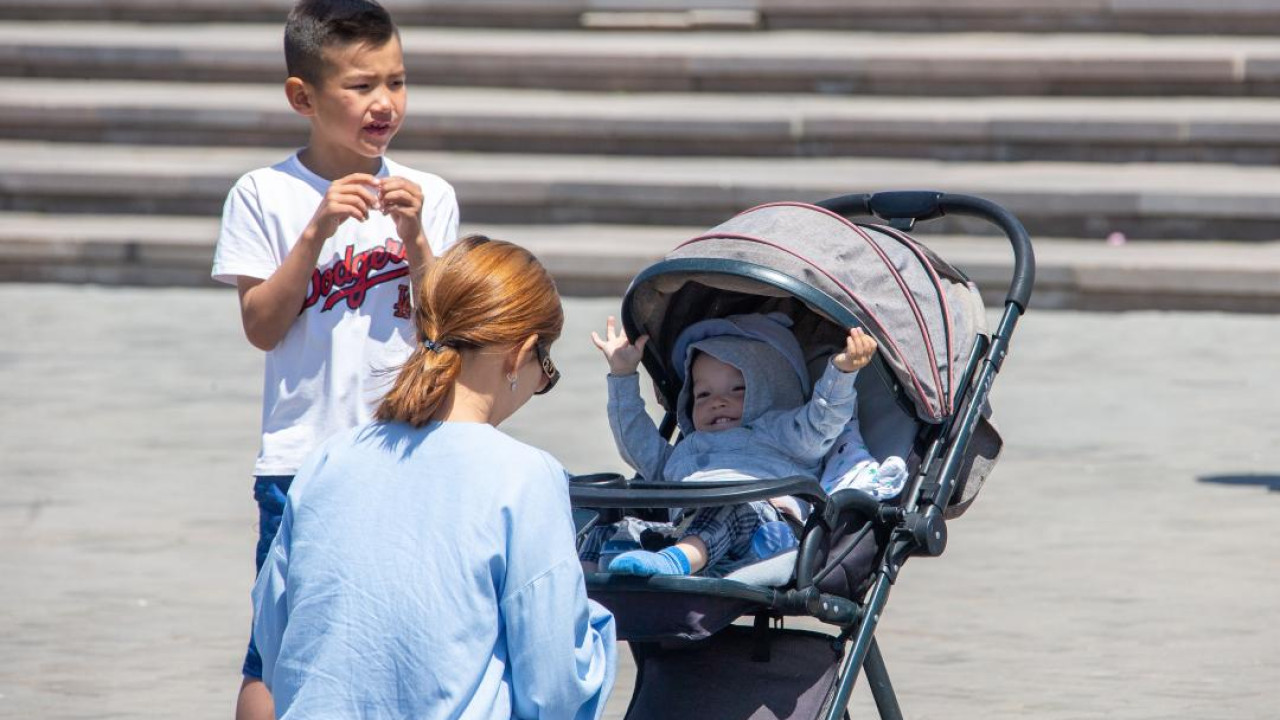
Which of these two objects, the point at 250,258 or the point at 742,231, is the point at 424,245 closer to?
the point at 250,258

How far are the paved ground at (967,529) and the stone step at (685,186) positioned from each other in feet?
4.56

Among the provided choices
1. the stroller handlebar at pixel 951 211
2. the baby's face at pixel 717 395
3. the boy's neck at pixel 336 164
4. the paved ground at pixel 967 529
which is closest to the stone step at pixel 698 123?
the paved ground at pixel 967 529

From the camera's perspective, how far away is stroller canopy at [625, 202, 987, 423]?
423 cm

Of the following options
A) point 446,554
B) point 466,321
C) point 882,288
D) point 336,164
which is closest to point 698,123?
point 882,288

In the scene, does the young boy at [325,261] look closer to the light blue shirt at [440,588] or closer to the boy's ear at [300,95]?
the boy's ear at [300,95]

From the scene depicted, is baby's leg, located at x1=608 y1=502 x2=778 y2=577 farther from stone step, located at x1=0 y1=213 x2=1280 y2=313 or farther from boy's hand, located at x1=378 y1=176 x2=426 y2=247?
stone step, located at x1=0 y1=213 x2=1280 y2=313

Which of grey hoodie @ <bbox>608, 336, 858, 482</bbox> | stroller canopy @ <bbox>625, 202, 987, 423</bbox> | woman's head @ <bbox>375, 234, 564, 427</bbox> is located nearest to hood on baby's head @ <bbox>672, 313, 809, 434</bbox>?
grey hoodie @ <bbox>608, 336, 858, 482</bbox>

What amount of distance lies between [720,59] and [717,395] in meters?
9.78

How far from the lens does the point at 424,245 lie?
4035 millimetres

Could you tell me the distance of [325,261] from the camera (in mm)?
4152

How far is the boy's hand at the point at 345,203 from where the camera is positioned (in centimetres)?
391

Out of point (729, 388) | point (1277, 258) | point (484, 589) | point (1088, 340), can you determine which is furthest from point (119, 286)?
point (484, 589)

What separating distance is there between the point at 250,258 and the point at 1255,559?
12.3 ft

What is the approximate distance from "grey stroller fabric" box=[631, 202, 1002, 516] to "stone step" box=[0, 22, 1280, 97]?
939 centimetres
